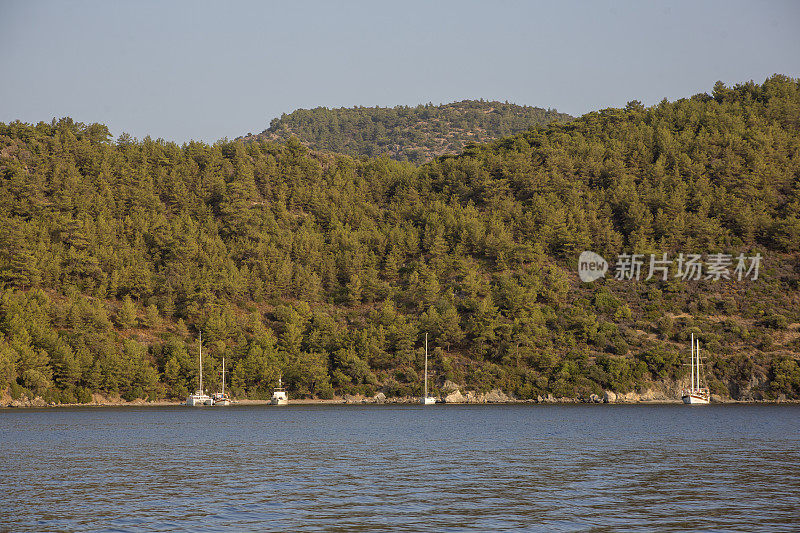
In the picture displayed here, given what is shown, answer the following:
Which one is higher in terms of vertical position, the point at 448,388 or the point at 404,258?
the point at 404,258

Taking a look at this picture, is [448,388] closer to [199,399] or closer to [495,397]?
[495,397]

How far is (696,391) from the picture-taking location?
102312 mm

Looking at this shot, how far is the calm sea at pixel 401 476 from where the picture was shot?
2570cm

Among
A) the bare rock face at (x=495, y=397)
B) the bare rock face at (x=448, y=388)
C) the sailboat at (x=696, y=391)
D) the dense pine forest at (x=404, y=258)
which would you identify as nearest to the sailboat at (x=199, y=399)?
the dense pine forest at (x=404, y=258)

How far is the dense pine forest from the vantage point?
105 m

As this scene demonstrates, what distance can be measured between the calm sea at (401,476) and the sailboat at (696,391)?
1209 inches

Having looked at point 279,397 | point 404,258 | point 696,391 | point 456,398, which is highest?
point 404,258

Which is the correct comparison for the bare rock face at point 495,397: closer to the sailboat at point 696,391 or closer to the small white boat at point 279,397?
the sailboat at point 696,391

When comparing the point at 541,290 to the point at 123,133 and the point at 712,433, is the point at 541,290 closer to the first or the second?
the point at 712,433

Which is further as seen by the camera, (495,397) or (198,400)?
(495,397)

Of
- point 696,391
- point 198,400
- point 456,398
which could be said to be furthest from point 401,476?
point 696,391

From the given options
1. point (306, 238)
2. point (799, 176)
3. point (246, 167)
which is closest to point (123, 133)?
point (246, 167)

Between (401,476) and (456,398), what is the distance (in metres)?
71.7

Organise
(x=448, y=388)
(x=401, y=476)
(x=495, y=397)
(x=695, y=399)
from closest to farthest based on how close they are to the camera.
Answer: (x=401, y=476) < (x=695, y=399) < (x=495, y=397) < (x=448, y=388)
